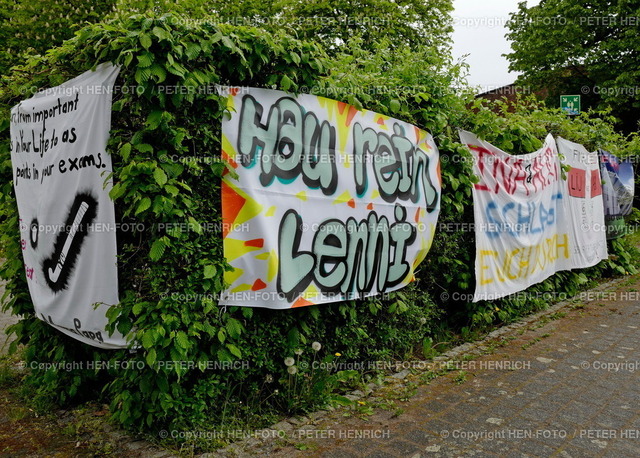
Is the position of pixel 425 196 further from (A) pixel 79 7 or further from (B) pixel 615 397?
(A) pixel 79 7

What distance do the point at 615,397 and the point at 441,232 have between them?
226 centimetres

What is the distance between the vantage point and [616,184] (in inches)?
420

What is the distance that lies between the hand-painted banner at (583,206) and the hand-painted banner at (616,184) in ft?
1.25

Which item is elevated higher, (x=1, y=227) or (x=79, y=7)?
(x=79, y=7)

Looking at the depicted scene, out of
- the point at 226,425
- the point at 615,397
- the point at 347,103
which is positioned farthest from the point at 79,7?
the point at 615,397

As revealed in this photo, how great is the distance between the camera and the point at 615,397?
15.1ft

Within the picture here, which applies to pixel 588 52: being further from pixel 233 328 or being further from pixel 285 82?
pixel 233 328

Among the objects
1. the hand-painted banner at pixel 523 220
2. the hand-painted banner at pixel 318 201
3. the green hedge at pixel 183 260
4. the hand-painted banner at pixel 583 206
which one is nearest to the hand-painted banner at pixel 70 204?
the green hedge at pixel 183 260

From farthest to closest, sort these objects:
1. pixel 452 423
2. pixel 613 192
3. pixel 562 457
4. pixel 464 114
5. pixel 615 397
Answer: pixel 613 192, pixel 464 114, pixel 615 397, pixel 452 423, pixel 562 457

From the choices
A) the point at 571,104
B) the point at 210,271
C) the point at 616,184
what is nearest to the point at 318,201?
the point at 210,271

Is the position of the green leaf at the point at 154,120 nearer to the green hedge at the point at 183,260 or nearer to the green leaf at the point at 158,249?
the green hedge at the point at 183,260

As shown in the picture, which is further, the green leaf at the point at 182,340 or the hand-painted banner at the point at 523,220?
the hand-painted banner at the point at 523,220

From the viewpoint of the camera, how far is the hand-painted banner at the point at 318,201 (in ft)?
12.7

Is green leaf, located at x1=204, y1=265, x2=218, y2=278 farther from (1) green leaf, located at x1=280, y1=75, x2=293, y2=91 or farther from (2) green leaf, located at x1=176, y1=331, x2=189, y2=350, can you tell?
(1) green leaf, located at x1=280, y1=75, x2=293, y2=91
